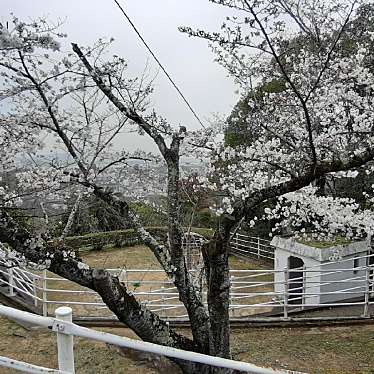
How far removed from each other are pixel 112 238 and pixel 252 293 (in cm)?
957

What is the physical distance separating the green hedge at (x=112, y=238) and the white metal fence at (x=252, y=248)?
1.10 metres

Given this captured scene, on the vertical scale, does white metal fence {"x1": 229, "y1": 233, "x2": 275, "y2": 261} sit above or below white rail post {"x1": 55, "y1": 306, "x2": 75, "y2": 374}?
below

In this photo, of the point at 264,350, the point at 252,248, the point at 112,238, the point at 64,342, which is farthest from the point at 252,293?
the point at 112,238

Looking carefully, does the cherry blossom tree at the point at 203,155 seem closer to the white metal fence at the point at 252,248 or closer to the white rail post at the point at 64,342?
the white rail post at the point at 64,342

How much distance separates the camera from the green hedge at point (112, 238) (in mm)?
15086

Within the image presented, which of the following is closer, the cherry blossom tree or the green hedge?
the cherry blossom tree

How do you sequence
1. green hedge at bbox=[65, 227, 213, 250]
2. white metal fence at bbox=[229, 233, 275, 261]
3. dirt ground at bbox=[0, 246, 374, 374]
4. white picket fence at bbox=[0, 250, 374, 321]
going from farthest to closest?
1. green hedge at bbox=[65, 227, 213, 250]
2. white metal fence at bbox=[229, 233, 275, 261]
3. white picket fence at bbox=[0, 250, 374, 321]
4. dirt ground at bbox=[0, 246, 374, 374]

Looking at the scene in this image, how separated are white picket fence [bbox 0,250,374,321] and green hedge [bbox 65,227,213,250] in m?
3.55

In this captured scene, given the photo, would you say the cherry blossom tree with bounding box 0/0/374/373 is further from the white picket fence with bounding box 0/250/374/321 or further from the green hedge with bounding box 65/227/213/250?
the green hedge with bounding box 65/227/213/250

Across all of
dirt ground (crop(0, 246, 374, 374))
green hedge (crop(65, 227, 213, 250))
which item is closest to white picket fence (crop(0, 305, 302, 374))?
dirt ground (crop(0, 246, 374, 374))

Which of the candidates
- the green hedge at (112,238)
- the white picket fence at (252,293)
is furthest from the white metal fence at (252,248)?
the white picket fence at (252,293)

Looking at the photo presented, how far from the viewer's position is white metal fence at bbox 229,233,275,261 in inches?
536

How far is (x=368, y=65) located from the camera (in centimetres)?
728

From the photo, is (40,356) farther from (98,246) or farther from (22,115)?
(98,246)
